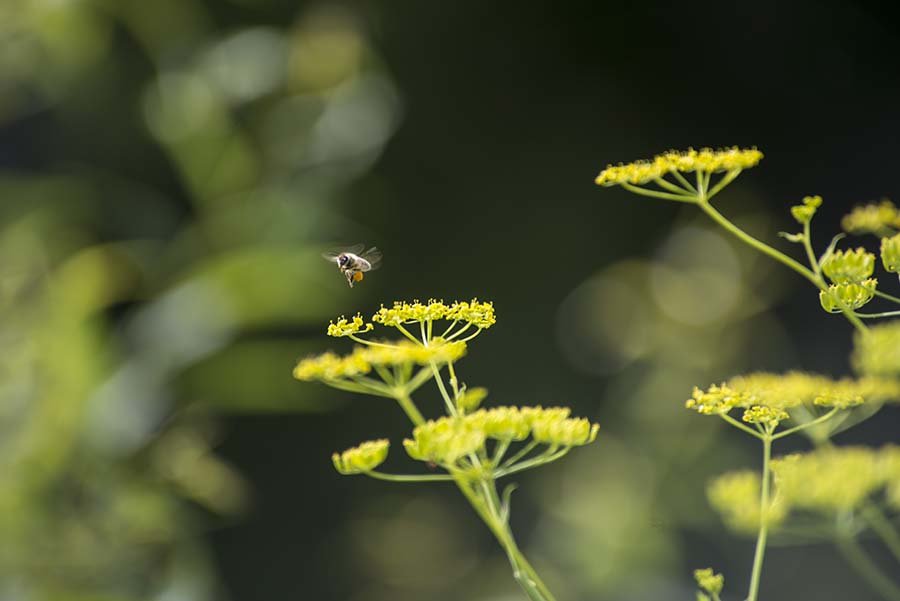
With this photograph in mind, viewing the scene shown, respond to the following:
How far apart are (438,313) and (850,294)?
0.35ft

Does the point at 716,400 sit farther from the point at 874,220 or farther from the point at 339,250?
the point at 339,250

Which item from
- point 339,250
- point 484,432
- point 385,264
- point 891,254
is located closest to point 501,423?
point 484,432

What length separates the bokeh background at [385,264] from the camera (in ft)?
4.39

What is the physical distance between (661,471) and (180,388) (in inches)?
27.0

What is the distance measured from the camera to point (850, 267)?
10.6 inches

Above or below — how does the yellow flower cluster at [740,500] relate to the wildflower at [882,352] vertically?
below

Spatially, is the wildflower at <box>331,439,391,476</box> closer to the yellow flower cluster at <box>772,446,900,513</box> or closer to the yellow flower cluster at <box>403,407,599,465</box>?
the yellow flower cluster at <box>403,407,599,465</box>

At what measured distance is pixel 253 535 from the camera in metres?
A: 1.86

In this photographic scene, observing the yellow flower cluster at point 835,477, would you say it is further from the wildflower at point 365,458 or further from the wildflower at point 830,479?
the wildflower at point 365,458

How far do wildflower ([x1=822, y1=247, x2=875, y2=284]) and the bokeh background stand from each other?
103 centimetres

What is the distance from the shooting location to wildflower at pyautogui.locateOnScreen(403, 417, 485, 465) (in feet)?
0.74

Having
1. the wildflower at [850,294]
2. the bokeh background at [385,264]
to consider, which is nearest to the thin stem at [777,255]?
the wildflower at [850,294]

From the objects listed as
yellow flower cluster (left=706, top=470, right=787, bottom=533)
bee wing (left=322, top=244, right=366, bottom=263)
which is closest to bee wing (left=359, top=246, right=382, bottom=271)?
bee wing (left=322, top=244, right=366, bottom=263)

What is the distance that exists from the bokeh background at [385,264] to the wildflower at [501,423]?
1.01m
